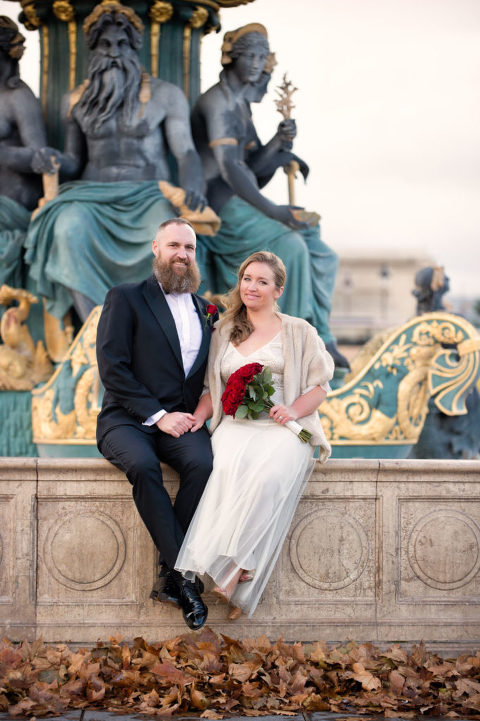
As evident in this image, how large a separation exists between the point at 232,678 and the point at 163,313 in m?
1.78

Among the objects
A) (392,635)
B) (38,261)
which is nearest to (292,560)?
(392,635)

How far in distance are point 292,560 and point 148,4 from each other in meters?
6.56

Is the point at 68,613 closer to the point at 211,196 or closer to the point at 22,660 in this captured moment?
the point at 22,660

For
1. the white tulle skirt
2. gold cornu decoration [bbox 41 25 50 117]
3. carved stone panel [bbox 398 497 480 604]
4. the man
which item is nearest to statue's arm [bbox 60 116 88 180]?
gold cornu decoration [bbox 41 25 50 117]

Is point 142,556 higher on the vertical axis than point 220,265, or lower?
lower

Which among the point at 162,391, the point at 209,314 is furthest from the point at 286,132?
the point at 162,391

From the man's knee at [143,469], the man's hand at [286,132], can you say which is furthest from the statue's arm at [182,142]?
the man's knee at [143,469]

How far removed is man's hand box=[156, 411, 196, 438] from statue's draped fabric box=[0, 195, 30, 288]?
5.23 metres

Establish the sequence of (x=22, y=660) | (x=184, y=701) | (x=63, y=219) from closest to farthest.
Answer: (x=184, y=701), (x=22, y=660), (x=63, y=219)

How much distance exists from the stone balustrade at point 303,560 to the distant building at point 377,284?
4403cm

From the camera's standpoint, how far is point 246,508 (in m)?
5.50

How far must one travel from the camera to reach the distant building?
52281mm

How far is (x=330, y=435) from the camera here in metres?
10.3

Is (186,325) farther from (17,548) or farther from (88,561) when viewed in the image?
(17,548)
